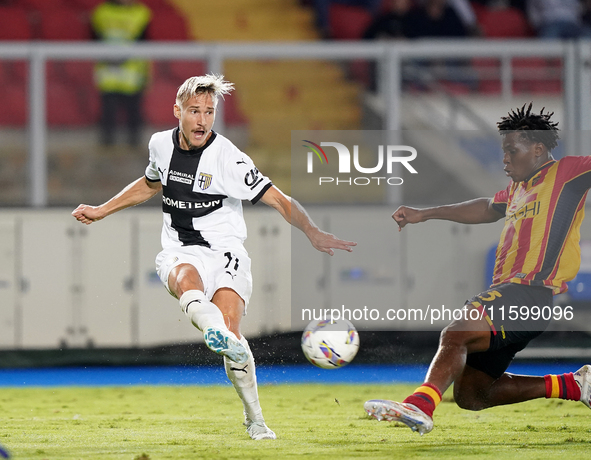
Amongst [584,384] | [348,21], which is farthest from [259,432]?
[348,21]

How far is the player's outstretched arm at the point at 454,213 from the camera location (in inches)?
237

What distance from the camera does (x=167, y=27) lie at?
11547 mm

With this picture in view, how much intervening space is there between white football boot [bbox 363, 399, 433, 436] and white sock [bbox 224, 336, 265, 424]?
3.10 ft

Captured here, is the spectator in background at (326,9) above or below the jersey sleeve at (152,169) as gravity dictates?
above

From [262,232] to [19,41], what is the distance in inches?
144

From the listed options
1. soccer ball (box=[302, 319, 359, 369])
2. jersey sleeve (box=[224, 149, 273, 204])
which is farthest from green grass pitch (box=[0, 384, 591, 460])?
jersey sleeve (box=[224, 149, 273, 204])

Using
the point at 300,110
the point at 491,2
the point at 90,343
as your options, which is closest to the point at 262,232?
the point at 300,110

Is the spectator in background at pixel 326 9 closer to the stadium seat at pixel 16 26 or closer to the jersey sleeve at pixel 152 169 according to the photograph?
the stadium seat at pixel 16 26

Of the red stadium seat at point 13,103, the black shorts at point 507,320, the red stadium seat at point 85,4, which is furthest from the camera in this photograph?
the red stadium seat at point 85,4

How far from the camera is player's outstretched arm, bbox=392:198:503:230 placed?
6.03 metres

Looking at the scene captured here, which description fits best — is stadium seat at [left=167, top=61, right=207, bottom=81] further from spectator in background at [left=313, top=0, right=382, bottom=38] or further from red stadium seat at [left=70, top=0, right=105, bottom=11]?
spectator in background at [left=313, top=0, right=382, bottom=38]

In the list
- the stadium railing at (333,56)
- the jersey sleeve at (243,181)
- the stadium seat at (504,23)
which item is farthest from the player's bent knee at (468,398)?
the stadium seat at (504,23)

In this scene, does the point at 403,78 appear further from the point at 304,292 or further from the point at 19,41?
the point at 19,41

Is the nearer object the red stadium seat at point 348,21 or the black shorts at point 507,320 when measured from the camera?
the black shorts at point 507,320
